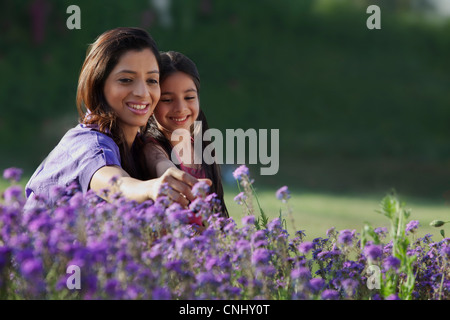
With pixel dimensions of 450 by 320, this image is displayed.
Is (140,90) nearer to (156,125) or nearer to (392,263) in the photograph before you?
(156,125)

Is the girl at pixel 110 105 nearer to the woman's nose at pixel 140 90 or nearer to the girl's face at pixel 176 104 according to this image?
the woman's nose at pixel 140 90

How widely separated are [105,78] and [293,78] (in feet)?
36.9

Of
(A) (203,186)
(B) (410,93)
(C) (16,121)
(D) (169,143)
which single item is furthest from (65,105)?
(A) (203,186)

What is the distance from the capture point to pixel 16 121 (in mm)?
11891

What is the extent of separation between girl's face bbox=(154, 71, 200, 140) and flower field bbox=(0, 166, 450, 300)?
87cm

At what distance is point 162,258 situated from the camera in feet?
5.86

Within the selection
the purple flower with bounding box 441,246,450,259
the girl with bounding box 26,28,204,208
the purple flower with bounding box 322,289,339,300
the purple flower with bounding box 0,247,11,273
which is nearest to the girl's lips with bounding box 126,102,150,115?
the girl with bounding box 26,28,204,208

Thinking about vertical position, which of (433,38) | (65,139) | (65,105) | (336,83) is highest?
(433,38)

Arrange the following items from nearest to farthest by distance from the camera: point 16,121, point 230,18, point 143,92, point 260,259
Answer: point 260,259 → point 143,92 → point 16,121 → point 230,18

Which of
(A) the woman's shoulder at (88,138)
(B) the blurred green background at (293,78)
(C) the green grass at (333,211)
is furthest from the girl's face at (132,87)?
(B) the blurred green background at (293,78)

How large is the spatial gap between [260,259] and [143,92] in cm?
115

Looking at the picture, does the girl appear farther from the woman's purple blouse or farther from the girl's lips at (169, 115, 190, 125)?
the girl's lips at (169, 115, 190, 125)

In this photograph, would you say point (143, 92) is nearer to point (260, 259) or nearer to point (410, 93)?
point (260, 259)

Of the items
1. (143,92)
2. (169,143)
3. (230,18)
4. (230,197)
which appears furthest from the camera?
(230,18)
